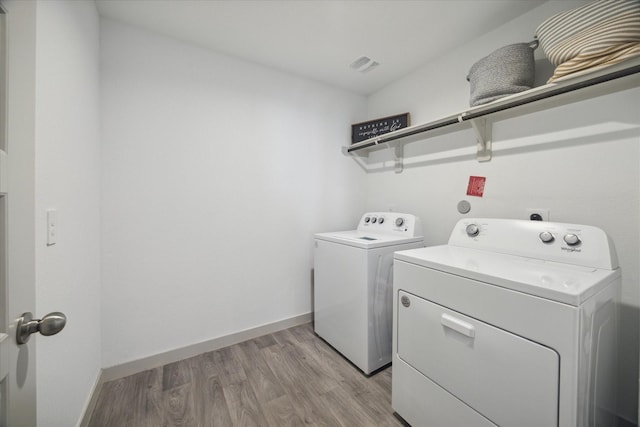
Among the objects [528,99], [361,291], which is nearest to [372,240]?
[361,291]

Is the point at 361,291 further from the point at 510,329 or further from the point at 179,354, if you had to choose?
the point at 179,354

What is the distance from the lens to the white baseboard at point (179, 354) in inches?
56.1

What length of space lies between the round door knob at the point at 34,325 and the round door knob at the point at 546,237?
5.61 feet

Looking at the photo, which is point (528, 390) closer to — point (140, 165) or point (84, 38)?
point (140, 165)

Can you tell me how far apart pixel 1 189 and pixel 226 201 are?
4.58 feet

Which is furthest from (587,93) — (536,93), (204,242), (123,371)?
(123,371)

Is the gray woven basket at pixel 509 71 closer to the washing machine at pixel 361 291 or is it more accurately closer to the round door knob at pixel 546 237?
the round door knob at pixel 546 237

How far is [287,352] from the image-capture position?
183cm

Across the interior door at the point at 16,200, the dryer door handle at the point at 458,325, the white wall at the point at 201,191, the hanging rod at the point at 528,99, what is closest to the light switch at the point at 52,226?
the interior door at the point at 16,200

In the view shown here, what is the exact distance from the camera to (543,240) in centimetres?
114

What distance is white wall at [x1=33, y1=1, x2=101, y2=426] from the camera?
0.82 meters

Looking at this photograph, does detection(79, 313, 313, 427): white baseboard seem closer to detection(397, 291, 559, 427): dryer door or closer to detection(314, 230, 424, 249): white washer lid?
detection(314, 230, 424, 249): white washer lid

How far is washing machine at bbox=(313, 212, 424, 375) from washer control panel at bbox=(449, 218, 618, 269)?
17.0 inches

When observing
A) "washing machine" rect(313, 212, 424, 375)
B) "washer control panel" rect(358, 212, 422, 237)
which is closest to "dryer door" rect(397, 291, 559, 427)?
"washing machine" rect(313, 212, 424, 375)
